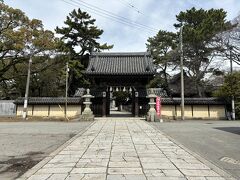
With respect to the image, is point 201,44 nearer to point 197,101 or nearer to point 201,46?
point 201,46

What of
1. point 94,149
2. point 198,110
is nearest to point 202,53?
point 198,110

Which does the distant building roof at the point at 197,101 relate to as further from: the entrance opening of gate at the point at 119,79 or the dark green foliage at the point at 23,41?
the dark green foliage at the point at 23,41

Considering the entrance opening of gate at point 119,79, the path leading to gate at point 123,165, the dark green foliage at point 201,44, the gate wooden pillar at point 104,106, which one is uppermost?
the dark green foliage at point 201,44

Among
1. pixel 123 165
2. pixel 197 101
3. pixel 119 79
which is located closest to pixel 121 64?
pixel 119 79

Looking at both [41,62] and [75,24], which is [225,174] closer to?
[41,62]

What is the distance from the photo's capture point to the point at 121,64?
33156 millimetres

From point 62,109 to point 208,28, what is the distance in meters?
21.4

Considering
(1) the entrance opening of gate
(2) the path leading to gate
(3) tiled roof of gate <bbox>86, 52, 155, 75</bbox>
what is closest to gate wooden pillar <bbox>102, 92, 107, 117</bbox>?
Result: (1) the entrance opening of gate

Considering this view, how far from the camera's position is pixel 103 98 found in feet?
97.9

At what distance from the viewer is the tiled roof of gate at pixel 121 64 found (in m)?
30.2

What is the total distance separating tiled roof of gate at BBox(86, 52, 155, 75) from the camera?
1190 inches

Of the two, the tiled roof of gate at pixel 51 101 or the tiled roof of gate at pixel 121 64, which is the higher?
the tiled roof of gate at pixel 121 64

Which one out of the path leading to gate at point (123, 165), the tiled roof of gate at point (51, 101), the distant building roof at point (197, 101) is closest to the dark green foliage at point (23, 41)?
the tiled roof of gate at point (51, 101)

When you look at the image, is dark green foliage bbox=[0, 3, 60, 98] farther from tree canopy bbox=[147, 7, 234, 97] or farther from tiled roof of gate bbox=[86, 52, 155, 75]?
tree canopy bbox=[147, 7, 234, 97]
